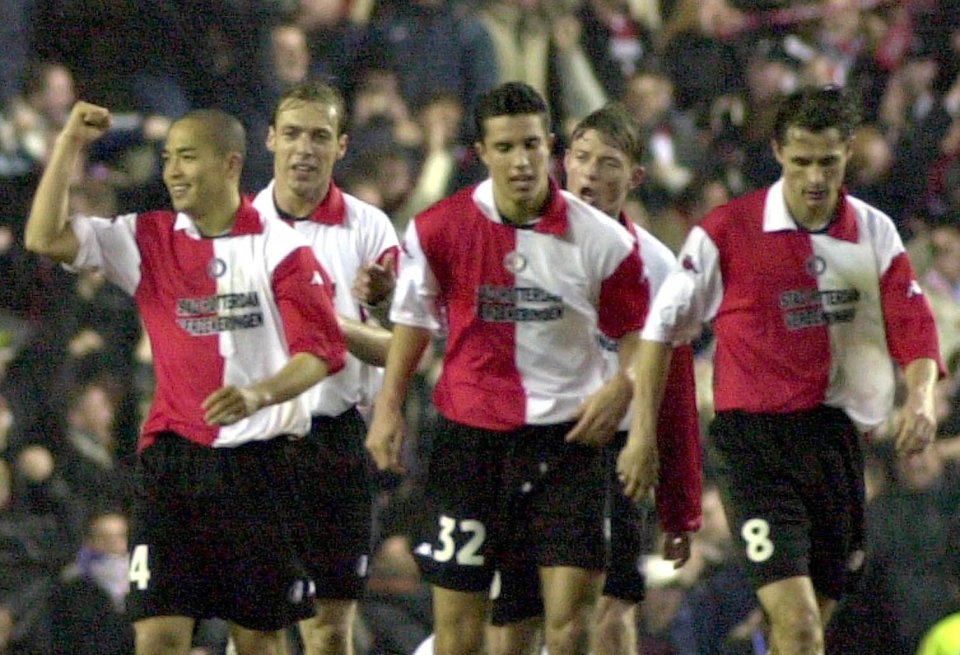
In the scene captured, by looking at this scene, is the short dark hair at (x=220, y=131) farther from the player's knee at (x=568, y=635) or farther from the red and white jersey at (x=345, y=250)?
the player's knee at (x=568, y=635)

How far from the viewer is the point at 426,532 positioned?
22.3 feet

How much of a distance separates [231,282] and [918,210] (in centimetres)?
628

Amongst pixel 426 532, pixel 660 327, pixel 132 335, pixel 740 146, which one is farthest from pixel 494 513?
pixel 740 146

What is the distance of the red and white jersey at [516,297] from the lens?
6719mm

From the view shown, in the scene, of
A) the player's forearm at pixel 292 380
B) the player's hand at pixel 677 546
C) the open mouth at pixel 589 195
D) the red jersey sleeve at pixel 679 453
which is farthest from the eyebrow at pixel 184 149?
the player's hand at pixel 677 546

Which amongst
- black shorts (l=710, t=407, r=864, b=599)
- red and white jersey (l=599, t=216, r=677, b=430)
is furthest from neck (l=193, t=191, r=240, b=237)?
black shorts (l=710, t=407, r=864, b=599)

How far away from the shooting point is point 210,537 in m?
6.58

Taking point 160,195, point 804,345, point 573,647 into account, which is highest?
point 160,195

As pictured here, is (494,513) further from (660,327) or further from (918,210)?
(918,210)

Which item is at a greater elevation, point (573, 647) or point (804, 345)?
point (804, 345)

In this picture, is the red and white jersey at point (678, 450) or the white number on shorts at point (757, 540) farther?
the red and white jersey at point (678, 450)

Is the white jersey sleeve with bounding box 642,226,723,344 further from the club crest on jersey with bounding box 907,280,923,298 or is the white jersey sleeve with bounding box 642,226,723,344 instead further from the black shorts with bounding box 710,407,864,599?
the club crest on jersey with bounding box 907,280,923,298

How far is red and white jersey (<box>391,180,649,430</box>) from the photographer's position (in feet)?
22.0

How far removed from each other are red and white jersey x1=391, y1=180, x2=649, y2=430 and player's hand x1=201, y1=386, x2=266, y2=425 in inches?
30.4
